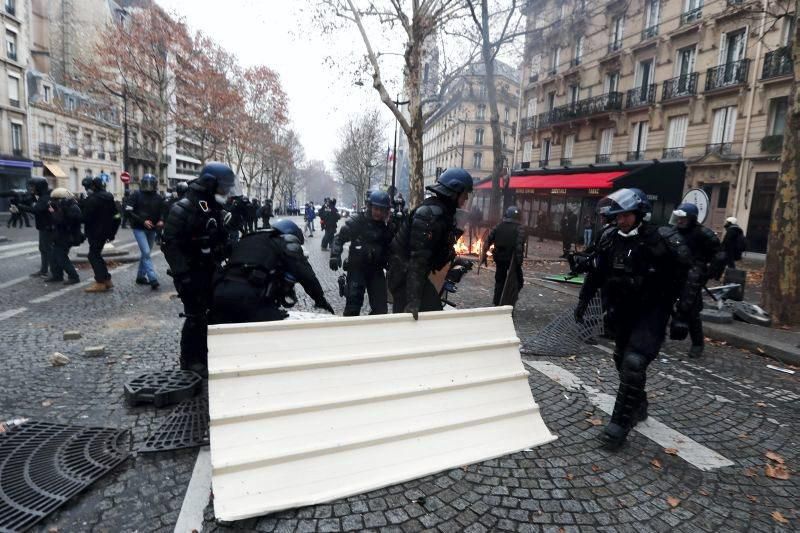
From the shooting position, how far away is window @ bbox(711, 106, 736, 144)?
19.3 metres

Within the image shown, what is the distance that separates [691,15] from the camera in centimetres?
2048

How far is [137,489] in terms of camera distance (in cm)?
247

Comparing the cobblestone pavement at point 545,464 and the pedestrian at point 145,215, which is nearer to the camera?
the cobblestone pavement at point 545,464

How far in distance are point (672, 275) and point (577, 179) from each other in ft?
73.3

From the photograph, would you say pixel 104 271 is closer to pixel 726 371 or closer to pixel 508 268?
pixel 508 268

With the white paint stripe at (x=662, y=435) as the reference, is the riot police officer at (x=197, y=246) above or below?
above

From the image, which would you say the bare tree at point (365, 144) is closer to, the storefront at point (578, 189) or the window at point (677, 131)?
the storefront at point (578, 189)

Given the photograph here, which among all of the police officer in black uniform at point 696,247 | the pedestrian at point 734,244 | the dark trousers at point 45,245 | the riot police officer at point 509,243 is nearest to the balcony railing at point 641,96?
the pedestrian at point 734,244

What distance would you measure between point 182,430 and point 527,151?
32158mm

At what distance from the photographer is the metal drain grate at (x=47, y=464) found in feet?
7.41

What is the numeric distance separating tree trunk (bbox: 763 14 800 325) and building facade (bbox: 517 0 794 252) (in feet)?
29.9

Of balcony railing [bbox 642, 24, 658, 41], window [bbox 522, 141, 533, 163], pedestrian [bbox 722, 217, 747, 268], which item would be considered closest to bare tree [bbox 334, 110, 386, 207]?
window [bbox 522, 141, 533, 163]

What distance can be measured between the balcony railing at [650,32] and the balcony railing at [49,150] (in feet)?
130

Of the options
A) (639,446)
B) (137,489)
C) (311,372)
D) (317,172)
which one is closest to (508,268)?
(639,446)
